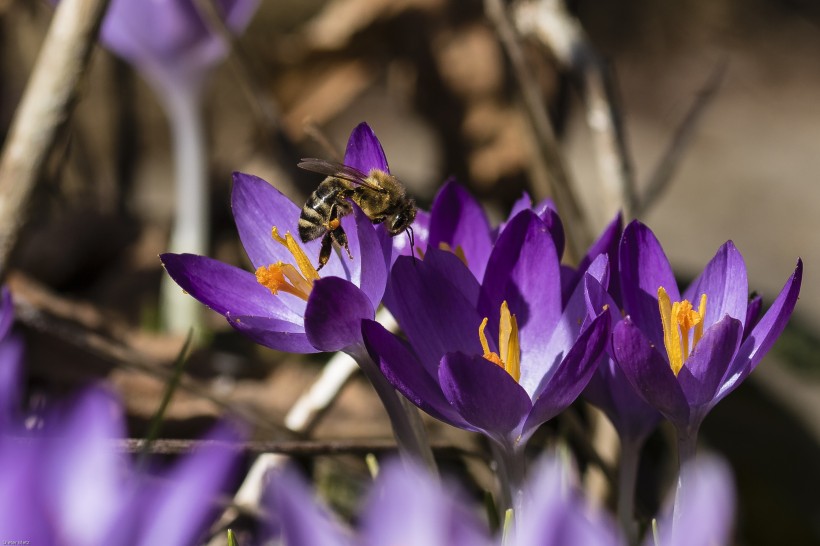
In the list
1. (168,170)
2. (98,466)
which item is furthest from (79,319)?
(168,170)

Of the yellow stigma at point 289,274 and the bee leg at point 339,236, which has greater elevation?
the bee leg at point 339,236

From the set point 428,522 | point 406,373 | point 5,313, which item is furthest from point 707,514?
point 5,313

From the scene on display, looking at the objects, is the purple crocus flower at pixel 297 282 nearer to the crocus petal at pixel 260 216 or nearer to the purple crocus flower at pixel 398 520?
the crocus petal at pixel 260 216

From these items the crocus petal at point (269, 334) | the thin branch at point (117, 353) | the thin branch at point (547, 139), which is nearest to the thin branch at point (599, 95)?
the thin branch at point (547, 139)

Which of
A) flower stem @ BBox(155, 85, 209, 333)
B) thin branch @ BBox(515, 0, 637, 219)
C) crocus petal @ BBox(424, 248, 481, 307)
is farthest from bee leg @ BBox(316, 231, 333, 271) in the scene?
flower stem @ BBox(155, 85, 209, 333)

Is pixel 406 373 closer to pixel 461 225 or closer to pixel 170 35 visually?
pixel 461 225

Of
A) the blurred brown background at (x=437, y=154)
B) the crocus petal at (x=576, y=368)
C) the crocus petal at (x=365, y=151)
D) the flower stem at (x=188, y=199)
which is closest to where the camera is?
the crocus petal at (x=576, y=368)

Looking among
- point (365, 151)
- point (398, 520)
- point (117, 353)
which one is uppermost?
point (365, 151)
